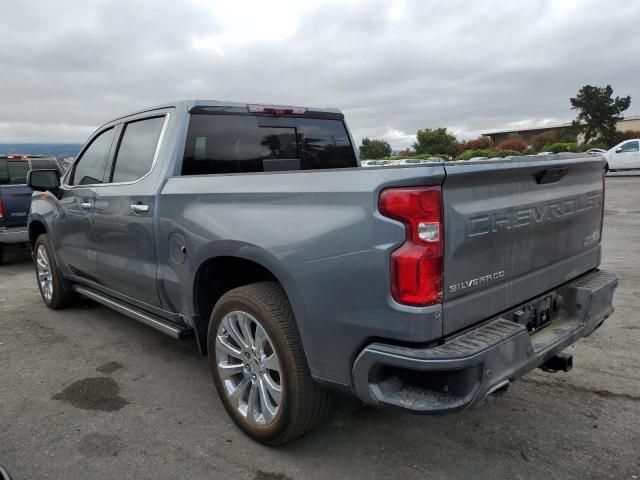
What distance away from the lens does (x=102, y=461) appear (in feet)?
9.32

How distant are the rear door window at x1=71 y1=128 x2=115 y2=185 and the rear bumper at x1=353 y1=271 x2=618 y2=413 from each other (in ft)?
10.3

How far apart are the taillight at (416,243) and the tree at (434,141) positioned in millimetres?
71961

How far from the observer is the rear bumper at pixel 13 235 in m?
8.13

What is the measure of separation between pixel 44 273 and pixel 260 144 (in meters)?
3.27

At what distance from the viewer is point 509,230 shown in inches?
97.7

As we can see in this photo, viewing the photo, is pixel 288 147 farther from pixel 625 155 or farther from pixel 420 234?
pixel 625 155

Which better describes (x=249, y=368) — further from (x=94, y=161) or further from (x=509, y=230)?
(x=94, y=161)

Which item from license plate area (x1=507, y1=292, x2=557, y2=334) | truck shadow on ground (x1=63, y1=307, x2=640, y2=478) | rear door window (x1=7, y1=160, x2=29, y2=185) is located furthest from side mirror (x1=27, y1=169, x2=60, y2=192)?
rear door window (x1=7, y1=160, x2=29, y2=185)

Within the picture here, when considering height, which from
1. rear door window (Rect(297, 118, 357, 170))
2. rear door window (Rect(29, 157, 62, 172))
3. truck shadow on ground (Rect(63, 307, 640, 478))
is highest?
rear door window (Rect(297, 118, 357, 170))

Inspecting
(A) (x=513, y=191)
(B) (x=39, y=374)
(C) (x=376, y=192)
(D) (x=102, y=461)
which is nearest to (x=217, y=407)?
(D) (x=102, y=461)

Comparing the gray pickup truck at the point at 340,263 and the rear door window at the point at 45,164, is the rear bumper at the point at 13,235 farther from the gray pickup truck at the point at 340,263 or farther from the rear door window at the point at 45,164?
the gray pickup truck at the point at 340,263

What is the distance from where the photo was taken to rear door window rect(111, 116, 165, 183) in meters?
3.83

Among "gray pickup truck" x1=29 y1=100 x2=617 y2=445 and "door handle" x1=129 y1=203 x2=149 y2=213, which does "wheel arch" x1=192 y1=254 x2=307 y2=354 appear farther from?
"door handle" x1=129 y1=203 x2=149 y2=213

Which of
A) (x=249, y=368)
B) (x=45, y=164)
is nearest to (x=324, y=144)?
(x=249, y=368)
